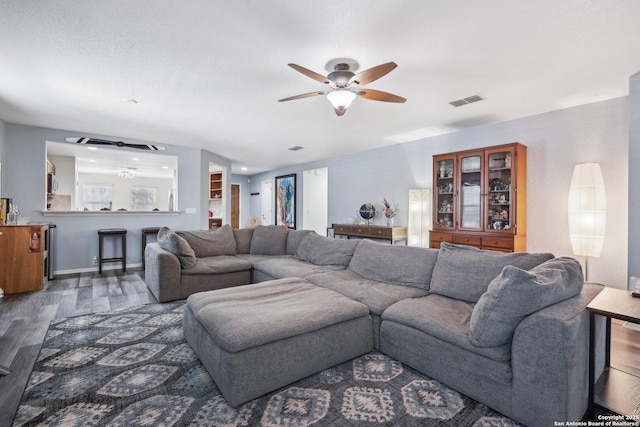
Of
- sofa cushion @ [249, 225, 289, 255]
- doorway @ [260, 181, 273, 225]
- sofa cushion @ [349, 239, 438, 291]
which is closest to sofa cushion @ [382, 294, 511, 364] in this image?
sofa cushion @ [349, 239, 438, 291]

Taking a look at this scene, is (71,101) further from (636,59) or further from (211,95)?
(636,59)

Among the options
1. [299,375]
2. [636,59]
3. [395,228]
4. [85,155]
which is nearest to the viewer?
[299,375]

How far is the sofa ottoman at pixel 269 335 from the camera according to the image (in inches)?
Answer: 64.7

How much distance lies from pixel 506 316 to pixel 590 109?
3.40 meters

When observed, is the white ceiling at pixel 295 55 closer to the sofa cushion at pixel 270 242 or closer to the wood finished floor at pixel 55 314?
the sofa cushion at pixel 270 242

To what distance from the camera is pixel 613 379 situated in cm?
170

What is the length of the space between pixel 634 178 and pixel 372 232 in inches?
139

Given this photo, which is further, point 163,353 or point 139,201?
point 139,201

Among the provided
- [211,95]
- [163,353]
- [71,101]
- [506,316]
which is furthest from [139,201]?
[506,316]

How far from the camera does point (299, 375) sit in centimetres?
184

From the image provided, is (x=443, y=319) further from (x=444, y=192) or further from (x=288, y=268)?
(x=444, y=192)

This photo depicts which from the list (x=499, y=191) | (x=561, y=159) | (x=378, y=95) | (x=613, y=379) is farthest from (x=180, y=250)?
(x=561, y=159)

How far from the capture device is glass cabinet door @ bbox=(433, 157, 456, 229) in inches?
175

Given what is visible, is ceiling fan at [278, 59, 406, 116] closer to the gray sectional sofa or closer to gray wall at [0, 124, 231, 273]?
the gray sectional sofa
